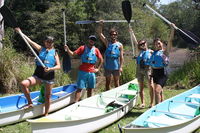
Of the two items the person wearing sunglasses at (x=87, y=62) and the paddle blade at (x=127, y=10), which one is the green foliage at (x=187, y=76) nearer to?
the paddle blade at (x=127, y=10)

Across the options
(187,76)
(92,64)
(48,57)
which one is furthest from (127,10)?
(187,76)

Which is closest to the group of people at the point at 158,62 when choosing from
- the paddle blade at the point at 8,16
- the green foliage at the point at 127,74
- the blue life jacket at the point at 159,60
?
the blue life jacket at the point at 159,60

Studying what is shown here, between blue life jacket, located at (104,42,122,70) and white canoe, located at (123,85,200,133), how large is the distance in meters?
1.53

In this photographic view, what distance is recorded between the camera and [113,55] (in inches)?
246

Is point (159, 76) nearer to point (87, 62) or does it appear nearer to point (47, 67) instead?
point (87, 62)

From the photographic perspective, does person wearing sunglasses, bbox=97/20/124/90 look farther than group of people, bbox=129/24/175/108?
Yes

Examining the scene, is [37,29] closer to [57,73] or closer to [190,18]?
[57,73]

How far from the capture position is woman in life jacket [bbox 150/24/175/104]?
5.48m

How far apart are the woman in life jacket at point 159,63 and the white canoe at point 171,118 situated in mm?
347

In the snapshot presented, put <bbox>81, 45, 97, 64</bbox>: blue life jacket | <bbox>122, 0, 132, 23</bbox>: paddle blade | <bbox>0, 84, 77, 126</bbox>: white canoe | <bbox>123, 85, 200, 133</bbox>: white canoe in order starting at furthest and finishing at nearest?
<bbox>122, 0, 132, 23</bbox>: paddle blade < <bbox>81, 45, 97, 64</bbox>: blue life jacket < <bbox>0, 84, 77, 126</bbox>: white canoe < <bbox>123, 85, 200, 133</bbox>: white canoe

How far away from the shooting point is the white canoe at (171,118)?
158 inches

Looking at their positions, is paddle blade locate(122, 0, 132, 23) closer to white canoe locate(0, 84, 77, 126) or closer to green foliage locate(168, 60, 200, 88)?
white canoe locate(0, 84, 77, 126)

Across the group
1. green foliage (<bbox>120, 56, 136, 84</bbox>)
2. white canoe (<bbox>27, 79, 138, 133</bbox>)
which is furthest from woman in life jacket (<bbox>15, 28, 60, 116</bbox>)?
green foliage (<bbox>120, 56, 136, 84</bbox>)

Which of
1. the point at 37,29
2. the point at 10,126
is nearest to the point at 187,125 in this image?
the point at 10,126
